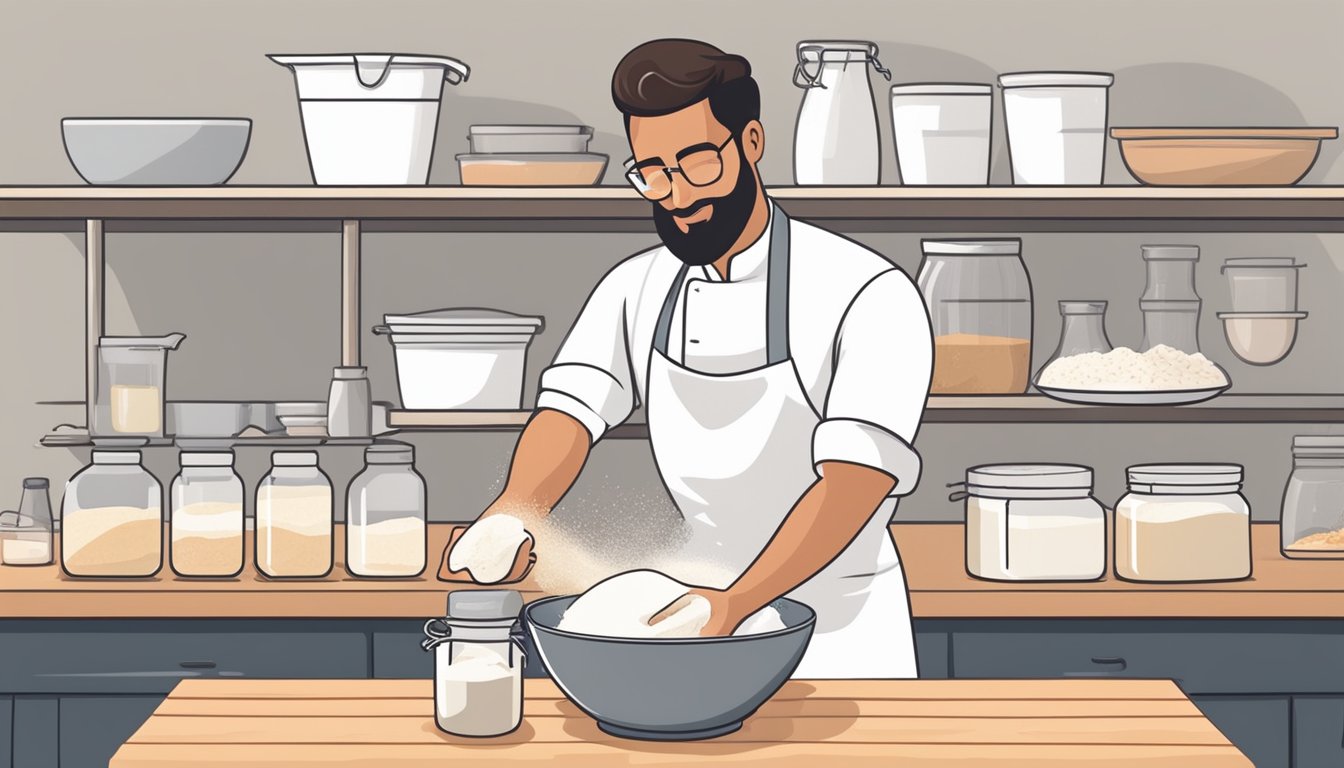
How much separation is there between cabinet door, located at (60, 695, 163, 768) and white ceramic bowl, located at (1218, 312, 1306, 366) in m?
2.04

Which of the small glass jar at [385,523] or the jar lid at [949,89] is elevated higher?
the jar lid at [949,89]

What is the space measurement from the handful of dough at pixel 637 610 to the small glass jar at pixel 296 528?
3.79 ft

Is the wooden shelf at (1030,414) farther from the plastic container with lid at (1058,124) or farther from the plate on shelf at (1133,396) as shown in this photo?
the plastic container with lid at (1058,124)

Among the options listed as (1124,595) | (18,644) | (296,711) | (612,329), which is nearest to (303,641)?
(18,644)

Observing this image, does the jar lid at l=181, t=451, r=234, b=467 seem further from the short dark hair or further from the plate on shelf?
the plate on shelf

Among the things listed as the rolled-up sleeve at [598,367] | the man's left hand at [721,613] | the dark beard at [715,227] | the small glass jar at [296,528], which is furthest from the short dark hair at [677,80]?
the small glass jar at [296,528]

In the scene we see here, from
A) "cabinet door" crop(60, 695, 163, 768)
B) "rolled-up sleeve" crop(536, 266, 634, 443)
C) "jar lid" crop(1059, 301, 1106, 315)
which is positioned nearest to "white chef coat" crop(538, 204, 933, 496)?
"rolled-up sleeve" crop(536, 266, 634, 443)

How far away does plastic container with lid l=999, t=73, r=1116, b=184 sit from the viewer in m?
2.63

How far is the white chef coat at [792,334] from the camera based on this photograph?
1.92 m

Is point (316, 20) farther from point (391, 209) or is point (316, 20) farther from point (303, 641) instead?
point (303, 641)

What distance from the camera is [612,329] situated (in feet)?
7.59

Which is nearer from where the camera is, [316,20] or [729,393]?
[729,393]

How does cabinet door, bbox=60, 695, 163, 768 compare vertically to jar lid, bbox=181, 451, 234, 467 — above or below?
below

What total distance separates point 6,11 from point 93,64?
198 millimetres
